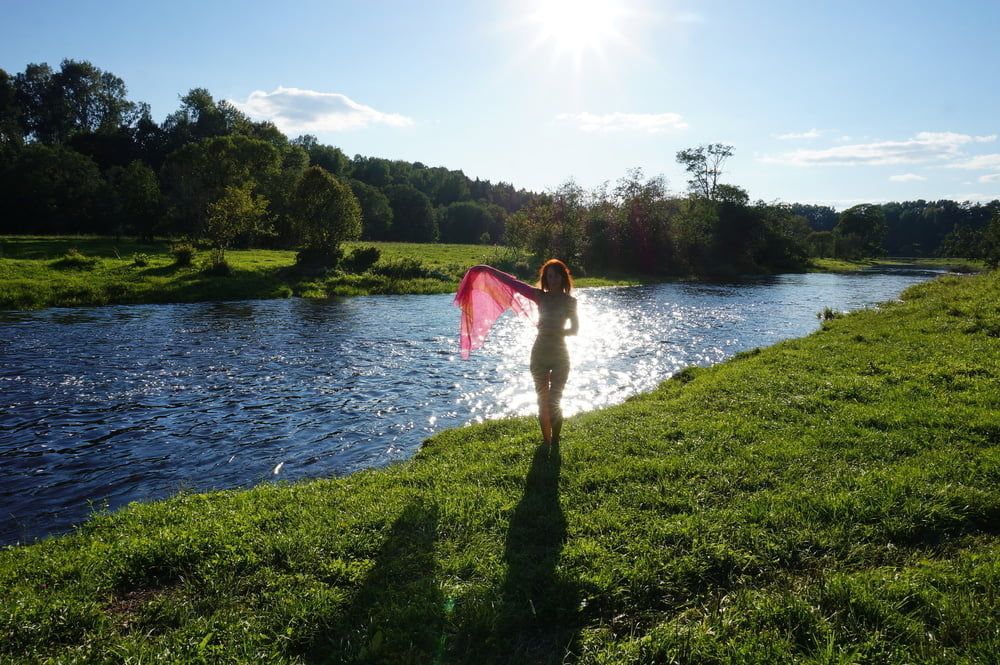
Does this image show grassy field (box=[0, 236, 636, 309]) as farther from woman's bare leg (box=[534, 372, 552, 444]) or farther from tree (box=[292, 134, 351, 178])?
tree (box=[292, 134, 351, 178])

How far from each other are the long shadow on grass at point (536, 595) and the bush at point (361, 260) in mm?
42213

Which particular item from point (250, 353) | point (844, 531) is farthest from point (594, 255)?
point (844, 531)

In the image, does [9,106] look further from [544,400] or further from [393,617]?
[393,617]

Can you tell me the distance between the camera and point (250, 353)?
20781 mm

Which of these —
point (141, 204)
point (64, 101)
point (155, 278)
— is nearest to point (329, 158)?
point (64, 101)

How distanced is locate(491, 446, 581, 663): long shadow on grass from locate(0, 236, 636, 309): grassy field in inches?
1309

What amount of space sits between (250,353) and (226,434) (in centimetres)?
913

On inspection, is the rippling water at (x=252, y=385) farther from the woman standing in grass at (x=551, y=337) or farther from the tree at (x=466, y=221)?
the tree at (x=466, y=221)

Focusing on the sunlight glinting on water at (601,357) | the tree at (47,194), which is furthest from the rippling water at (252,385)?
the tree at (47,194)

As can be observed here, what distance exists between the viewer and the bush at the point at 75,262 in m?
36.4

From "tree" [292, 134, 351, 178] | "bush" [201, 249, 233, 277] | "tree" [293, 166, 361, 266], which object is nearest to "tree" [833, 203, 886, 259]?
"tree" [292, 134, 351, 178]

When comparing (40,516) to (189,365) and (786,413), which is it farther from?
(786,413)

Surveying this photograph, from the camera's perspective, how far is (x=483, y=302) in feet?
35.6

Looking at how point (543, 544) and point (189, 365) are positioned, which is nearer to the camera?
point (543, 544)
